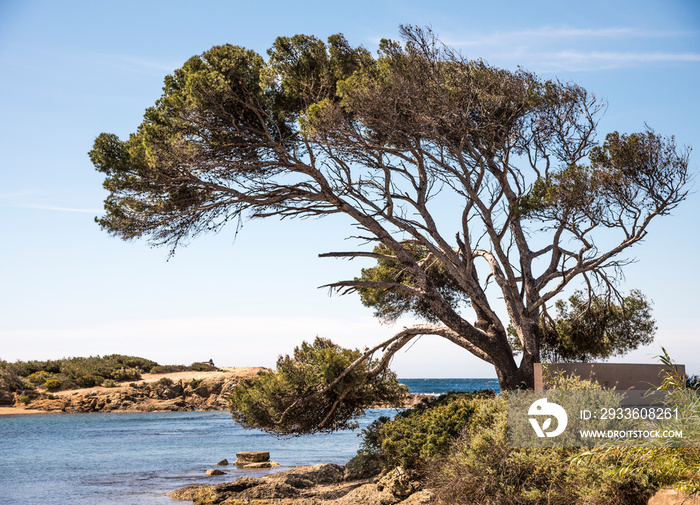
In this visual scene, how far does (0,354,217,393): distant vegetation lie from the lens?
47.8 m

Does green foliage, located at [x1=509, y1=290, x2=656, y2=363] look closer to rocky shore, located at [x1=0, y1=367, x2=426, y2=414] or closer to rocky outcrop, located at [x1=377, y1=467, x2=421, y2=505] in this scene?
rocky outcrop, located at [x1=377, y1=467, x2=421, y2=505]

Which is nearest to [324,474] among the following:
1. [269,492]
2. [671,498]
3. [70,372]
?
[269,492]

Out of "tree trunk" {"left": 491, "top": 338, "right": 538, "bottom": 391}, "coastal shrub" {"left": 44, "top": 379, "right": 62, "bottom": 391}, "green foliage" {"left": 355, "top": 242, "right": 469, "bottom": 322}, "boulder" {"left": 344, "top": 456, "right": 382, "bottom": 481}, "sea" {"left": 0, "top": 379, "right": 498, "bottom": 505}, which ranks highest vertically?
"green foliage" {"left": 355, "top": 242, "right": 469, "bottom": 322}

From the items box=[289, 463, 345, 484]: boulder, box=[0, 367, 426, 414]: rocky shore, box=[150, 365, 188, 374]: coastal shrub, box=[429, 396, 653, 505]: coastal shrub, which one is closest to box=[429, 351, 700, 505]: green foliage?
box=[429, 396, 653, 505]: coastal shrub

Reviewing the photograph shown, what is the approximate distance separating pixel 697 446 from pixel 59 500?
606 inches

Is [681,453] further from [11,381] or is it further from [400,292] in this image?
[11,381]

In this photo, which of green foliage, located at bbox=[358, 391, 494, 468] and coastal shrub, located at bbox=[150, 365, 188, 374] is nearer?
green foliage, located at bbox=[358, 391, 494, 468]

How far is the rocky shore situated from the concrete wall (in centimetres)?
3556

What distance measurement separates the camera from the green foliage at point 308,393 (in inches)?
564

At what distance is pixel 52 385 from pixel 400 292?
128 feet

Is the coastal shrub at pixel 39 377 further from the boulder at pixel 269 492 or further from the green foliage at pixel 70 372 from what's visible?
the boulder at pixel 269 492

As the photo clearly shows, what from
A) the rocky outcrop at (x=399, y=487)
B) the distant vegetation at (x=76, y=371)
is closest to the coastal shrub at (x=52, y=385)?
the distant vegetation at (x=76, y=371)

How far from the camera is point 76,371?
51.5 m

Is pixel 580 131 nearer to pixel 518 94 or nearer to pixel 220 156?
pixel 518 94
